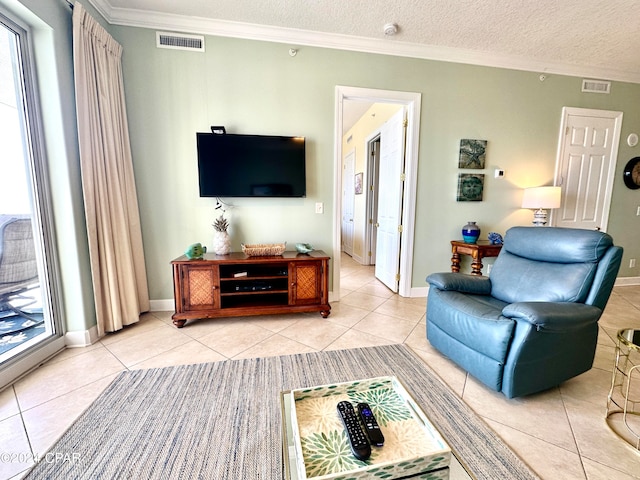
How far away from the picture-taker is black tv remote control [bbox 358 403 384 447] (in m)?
0.86

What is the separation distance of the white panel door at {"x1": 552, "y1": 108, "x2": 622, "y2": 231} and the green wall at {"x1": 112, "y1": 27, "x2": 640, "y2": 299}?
150 mm

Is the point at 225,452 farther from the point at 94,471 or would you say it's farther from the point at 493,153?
the point at 493,153

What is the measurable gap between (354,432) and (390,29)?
3.17 meters

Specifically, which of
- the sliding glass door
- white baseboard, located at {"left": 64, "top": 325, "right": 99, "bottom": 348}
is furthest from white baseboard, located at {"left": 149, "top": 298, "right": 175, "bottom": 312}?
the sliding glass door

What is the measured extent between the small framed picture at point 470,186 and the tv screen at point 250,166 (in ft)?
6.24

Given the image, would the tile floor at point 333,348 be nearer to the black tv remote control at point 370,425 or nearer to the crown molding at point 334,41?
the black tv remote control at point 370,425

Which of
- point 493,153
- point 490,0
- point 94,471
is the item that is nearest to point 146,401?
point 94,471

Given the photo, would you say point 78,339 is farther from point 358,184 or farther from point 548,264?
point 358,184

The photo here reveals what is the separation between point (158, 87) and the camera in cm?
253

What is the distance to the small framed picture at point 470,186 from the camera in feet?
10.3

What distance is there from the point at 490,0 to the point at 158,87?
3.03m

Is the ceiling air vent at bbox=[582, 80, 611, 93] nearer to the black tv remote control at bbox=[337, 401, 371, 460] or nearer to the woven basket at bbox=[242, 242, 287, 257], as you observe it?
the woven basket at bbox=[242, 242, 287, 257]

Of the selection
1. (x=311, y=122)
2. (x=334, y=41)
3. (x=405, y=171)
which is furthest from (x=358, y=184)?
(x=334, y=41)

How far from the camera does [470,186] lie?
10.4ft
